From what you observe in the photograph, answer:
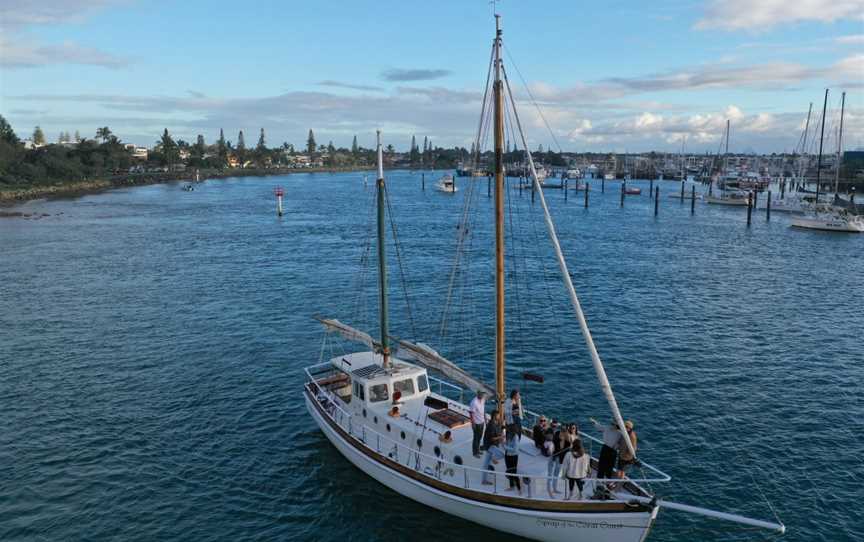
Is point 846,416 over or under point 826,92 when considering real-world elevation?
under

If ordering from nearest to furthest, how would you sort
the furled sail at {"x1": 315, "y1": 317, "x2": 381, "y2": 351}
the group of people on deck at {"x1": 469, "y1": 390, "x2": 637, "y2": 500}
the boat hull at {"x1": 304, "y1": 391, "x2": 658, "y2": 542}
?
the boat hull at {"x1": 304, "y1": 391, "x2": 658, "y2": 542} → the group of people on deck at {"x1": 469, "y1": 390, "x2": 637, "y2": 500} → the furled sail at {"x1": 315, "y1": 317, "x2": 381, "y2": 351}

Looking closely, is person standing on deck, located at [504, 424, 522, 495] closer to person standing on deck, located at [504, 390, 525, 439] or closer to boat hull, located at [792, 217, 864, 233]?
person standing on deck, located at [504, 390, 525, 439]

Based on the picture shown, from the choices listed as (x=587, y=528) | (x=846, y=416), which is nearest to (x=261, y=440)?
(x=587, y=528)

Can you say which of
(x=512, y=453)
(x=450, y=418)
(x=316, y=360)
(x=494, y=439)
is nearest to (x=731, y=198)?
(x=316, y=360)

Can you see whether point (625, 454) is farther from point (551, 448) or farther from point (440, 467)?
point (440, 467)

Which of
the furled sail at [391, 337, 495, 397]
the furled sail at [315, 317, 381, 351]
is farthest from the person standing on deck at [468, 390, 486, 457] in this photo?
the furled sail at [315, 317, 381, 351]

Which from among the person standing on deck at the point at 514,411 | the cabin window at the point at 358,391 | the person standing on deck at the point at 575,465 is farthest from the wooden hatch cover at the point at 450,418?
the person standing on deck at the point at 575,465

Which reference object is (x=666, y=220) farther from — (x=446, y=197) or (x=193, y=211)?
(x=193, y=211)
